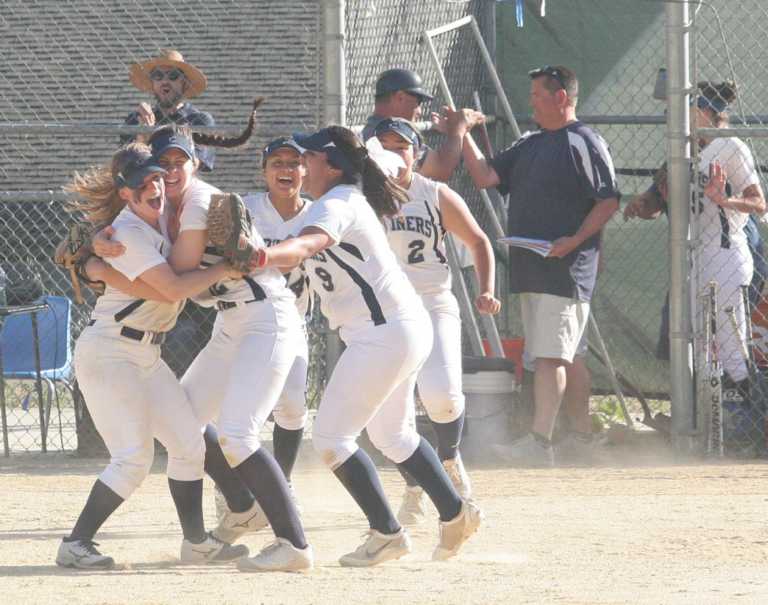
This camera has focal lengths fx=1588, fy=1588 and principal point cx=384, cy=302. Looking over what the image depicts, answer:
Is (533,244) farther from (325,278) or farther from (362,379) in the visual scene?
(362,379)

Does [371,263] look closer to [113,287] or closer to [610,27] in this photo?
[113,287]

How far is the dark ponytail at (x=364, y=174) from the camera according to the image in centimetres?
591

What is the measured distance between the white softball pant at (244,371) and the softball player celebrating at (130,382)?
0.45ft

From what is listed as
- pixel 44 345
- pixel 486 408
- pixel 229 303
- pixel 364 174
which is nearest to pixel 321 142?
pixel 364 174

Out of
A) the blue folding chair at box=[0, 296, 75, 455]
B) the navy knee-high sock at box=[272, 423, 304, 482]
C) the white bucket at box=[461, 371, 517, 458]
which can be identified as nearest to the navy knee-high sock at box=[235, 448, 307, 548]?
the navy knee-high sock at box=[272, 423, 304, 482]

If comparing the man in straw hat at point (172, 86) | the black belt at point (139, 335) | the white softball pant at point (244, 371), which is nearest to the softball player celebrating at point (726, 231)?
the man in straw hat at point (172, 86)

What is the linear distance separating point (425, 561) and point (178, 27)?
1143cm

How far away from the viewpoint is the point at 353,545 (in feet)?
21.5

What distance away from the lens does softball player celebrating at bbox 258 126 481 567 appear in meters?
5.77

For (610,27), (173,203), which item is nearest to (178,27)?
(610,27)

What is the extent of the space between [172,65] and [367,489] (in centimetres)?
397

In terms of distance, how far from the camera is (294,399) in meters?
6.81

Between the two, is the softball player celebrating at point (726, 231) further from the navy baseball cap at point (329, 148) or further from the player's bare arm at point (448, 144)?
the navy baseball cap at point (329, 148)

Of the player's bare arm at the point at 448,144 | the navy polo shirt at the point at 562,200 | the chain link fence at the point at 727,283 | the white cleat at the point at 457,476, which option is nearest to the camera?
the white cleat at the point at 457,476
